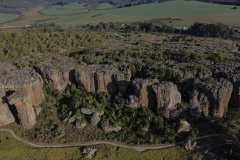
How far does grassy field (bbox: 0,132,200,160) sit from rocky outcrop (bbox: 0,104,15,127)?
6.06 m

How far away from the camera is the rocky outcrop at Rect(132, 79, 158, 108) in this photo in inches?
1497

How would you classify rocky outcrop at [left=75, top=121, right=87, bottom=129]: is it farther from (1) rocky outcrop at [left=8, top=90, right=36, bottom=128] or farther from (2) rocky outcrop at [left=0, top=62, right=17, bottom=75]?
(2) rocky outcrop at [left=0, top=62, right=17, bottom=75]

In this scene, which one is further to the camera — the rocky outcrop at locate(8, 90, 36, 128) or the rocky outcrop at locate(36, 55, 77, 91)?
the rocky outcrop at locate(36, 55, 77, 91)

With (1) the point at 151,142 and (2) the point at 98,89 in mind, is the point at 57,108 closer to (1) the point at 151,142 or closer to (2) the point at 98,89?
(2) the point at 98,89

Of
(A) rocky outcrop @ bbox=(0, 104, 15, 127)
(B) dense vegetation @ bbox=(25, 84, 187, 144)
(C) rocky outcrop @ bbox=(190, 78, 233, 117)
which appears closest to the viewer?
(C) rocky outcrop @ bbox=(190, 78, 233, 117)

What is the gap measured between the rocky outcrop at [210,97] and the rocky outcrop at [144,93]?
8.00 m

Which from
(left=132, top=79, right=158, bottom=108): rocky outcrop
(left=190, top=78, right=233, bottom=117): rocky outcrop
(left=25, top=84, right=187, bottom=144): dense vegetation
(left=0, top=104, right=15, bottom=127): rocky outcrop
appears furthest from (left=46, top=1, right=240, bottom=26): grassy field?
(left=0, top=104, right=15, bottom=127): rocky outcrop

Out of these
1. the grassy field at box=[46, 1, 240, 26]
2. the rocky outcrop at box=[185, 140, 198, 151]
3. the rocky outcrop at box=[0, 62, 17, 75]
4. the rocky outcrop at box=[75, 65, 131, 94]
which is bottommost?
the rocky outcrop at box=[185, 140, 198, 151]

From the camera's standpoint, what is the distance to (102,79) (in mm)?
43094

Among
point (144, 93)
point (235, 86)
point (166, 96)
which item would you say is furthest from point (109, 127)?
point (235, 86)

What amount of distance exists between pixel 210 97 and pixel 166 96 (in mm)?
8479

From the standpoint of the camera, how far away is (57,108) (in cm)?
4259

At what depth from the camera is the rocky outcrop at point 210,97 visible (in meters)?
35.2

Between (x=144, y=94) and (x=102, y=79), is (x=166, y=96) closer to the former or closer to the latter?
(x=144, y=94)
